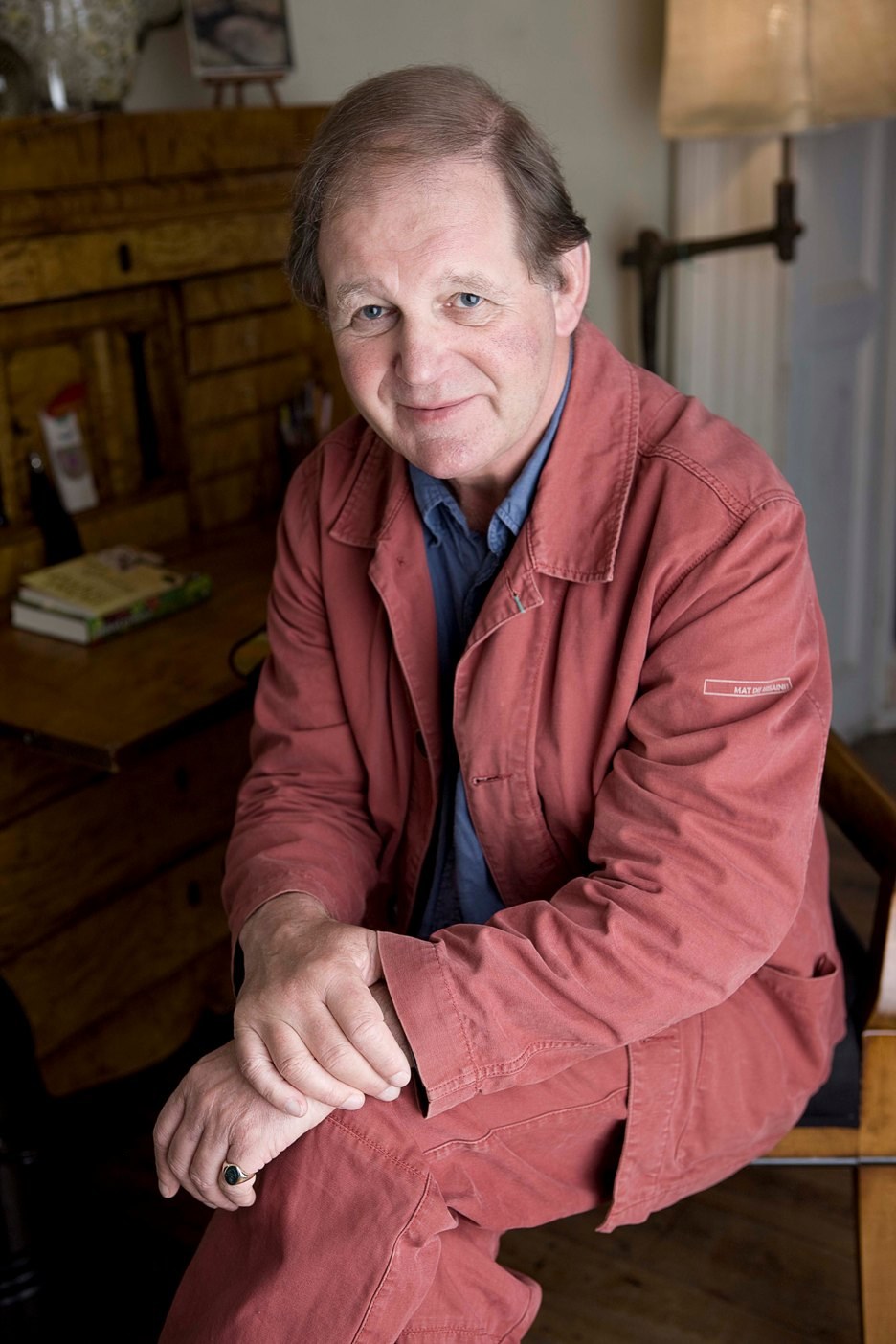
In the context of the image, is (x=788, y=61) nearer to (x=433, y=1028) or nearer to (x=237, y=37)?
(x=237, y=37)

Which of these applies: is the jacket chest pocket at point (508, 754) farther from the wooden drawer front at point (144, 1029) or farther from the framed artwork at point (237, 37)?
the framed artwork at point (237, 37)

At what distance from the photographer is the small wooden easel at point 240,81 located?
222cm

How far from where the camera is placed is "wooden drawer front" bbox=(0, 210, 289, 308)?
1.98 meters

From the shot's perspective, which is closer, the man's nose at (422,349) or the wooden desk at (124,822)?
the man's nose at (422,349)

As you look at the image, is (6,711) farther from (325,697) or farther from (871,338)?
(871,338)

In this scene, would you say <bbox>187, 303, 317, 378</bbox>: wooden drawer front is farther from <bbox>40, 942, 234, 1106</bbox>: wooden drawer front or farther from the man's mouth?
the man's mouth

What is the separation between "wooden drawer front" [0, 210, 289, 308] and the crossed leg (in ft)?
4.30

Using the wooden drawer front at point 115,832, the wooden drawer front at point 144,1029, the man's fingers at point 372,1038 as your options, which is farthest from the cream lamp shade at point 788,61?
the man's fingers at point 372,1038

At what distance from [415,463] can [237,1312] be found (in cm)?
77

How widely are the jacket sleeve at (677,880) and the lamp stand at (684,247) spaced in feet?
5.37

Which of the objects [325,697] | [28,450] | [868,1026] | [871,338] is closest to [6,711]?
[325,697]

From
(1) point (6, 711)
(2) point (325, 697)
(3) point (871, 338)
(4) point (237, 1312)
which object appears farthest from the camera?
(3) point (871, 338)

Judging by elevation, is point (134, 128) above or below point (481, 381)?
above

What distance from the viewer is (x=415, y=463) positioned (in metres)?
1.38
